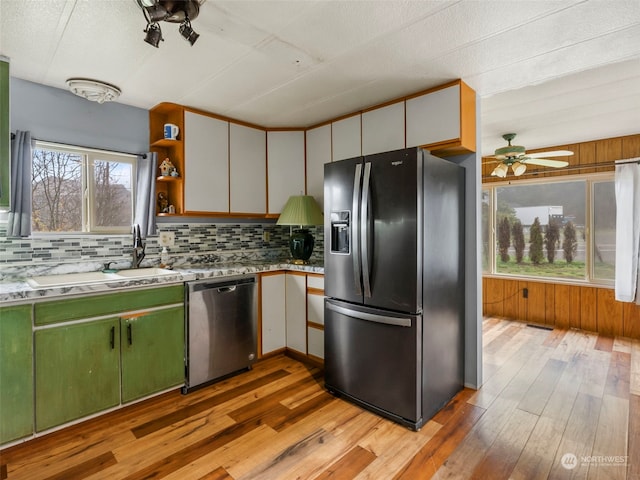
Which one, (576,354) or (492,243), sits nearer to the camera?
(576,354)

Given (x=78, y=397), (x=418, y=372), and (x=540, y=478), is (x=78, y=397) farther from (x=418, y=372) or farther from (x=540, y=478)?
(x=540, y=478)

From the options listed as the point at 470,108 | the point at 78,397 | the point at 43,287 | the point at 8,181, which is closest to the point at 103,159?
the point at 8,181

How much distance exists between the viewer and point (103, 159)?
108 inches

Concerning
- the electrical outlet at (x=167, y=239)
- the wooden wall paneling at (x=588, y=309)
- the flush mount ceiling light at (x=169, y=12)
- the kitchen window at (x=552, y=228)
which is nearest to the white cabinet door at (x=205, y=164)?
the electrical outlet at (x=167, y=239)

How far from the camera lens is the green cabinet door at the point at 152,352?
226 centimetres

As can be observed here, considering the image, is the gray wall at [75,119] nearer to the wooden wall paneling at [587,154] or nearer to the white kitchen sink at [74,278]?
the white kitchen sink at [74,278]

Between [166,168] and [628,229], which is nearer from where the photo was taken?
[166,168]

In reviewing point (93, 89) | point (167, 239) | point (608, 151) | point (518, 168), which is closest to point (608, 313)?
point (608, 151)

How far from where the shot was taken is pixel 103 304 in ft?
7.06

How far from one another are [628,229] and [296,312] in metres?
3.85

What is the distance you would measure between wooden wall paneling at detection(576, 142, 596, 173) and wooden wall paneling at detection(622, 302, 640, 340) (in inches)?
65.0

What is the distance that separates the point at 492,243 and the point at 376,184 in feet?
11.7

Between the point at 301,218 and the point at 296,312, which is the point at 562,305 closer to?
the point at 296,312

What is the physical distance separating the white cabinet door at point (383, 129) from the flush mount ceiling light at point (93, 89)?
194 cm
